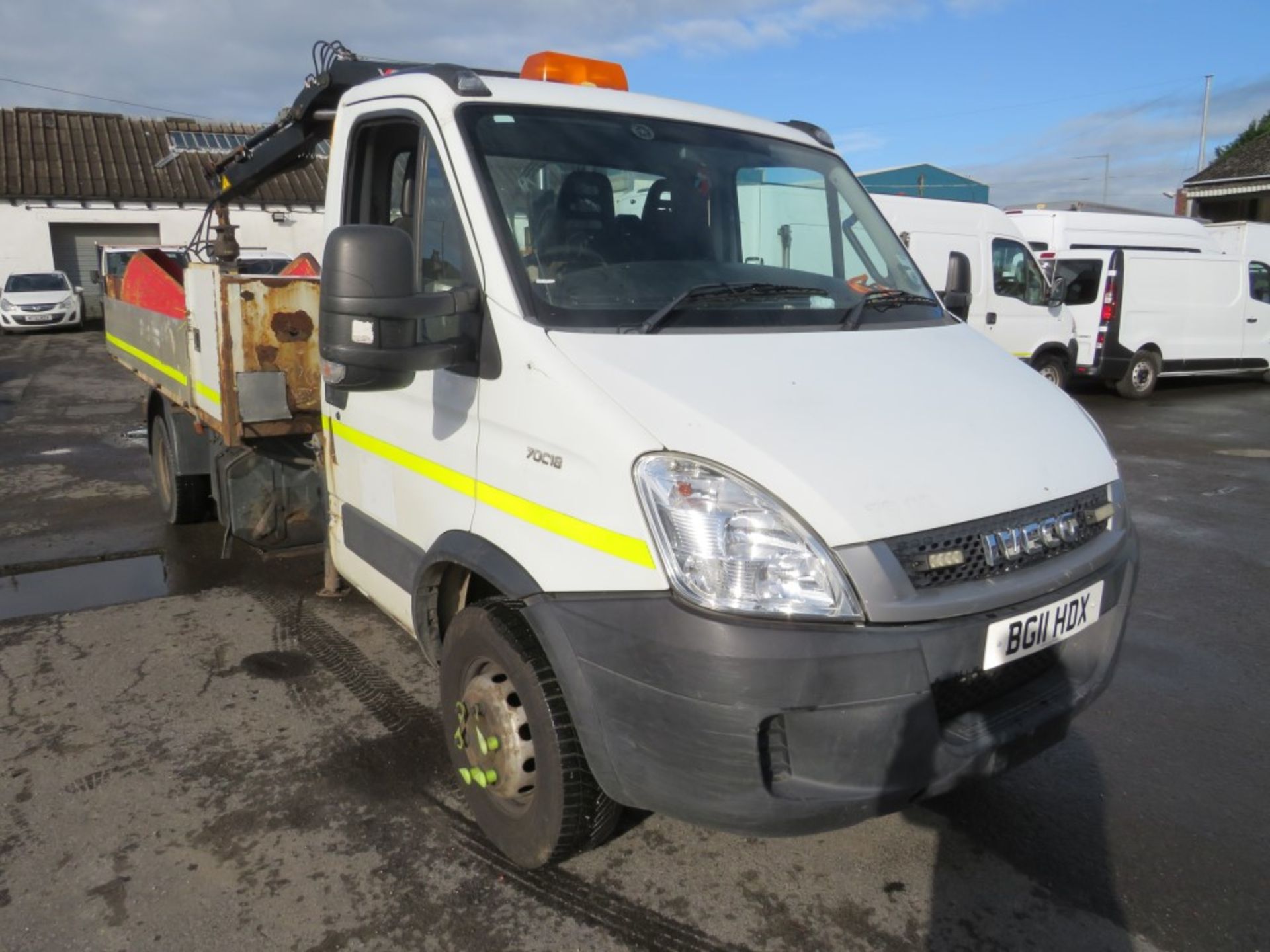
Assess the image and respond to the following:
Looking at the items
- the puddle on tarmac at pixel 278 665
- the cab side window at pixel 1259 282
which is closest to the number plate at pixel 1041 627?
the puddle on tarmac at pixel 278 665

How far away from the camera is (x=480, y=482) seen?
2.90 metres

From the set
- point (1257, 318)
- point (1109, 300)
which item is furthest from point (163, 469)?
point (1257, 318)

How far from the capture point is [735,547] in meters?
2.28

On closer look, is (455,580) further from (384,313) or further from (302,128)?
(302,128)

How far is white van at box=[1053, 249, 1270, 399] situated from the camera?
13.9 meters

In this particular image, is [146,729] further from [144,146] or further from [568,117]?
[144,146]

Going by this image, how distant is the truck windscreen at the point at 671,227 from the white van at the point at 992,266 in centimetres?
802

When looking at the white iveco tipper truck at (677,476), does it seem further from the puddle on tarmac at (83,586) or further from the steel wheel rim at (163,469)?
the steel wheel rim at (163,469)

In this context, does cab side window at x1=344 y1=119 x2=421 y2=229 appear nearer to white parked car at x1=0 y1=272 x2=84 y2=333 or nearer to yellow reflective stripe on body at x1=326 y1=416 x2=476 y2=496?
yellow reflective stripe on body at x1=326 y1=416 x2=476 y2=496

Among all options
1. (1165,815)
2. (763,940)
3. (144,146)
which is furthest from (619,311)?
(144,146)

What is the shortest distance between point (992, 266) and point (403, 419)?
419 inches

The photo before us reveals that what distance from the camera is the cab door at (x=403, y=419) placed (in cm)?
305

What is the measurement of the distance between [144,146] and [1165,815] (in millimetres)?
35456

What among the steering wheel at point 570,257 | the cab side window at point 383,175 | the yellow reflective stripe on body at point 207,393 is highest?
the cab side window at point 383,175
